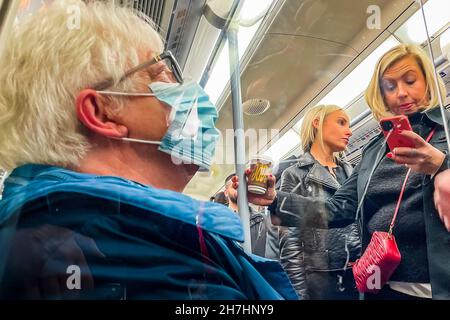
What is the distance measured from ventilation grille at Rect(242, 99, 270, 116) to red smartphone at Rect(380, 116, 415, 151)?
1.47 ft

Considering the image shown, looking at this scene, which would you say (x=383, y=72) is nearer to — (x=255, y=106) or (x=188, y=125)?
(x=255, y=106)

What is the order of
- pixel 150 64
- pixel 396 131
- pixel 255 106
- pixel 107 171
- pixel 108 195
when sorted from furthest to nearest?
pixel 255 106 → pixel 396 131 → pixel 150 64 → pixel 107 171 → pixel 108 195

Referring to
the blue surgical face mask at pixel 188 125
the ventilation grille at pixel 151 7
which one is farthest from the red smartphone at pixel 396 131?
the ventilation grille at pixel 151 7

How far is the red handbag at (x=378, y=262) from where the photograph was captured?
1059 millimetres

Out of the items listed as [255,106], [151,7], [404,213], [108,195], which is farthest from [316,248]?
[151,7]

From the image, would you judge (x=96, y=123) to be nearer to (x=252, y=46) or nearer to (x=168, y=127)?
(x=168, y=127)

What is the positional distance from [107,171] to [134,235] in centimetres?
24

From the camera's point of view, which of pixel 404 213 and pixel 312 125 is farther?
pixel 312 125

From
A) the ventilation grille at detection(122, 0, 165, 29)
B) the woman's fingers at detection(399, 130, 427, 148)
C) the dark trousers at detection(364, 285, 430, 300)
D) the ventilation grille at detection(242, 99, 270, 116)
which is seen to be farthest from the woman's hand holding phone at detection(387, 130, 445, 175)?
the ventilation grille at detection(122, 0, 165, 29)

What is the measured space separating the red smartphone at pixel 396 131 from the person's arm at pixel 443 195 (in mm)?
132

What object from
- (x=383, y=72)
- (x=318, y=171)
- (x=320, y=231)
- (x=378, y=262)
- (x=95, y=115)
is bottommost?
(x=378, y=262)

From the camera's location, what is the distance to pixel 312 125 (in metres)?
1.29

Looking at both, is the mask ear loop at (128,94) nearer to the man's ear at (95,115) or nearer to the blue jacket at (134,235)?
the man's ear at (95,115)
